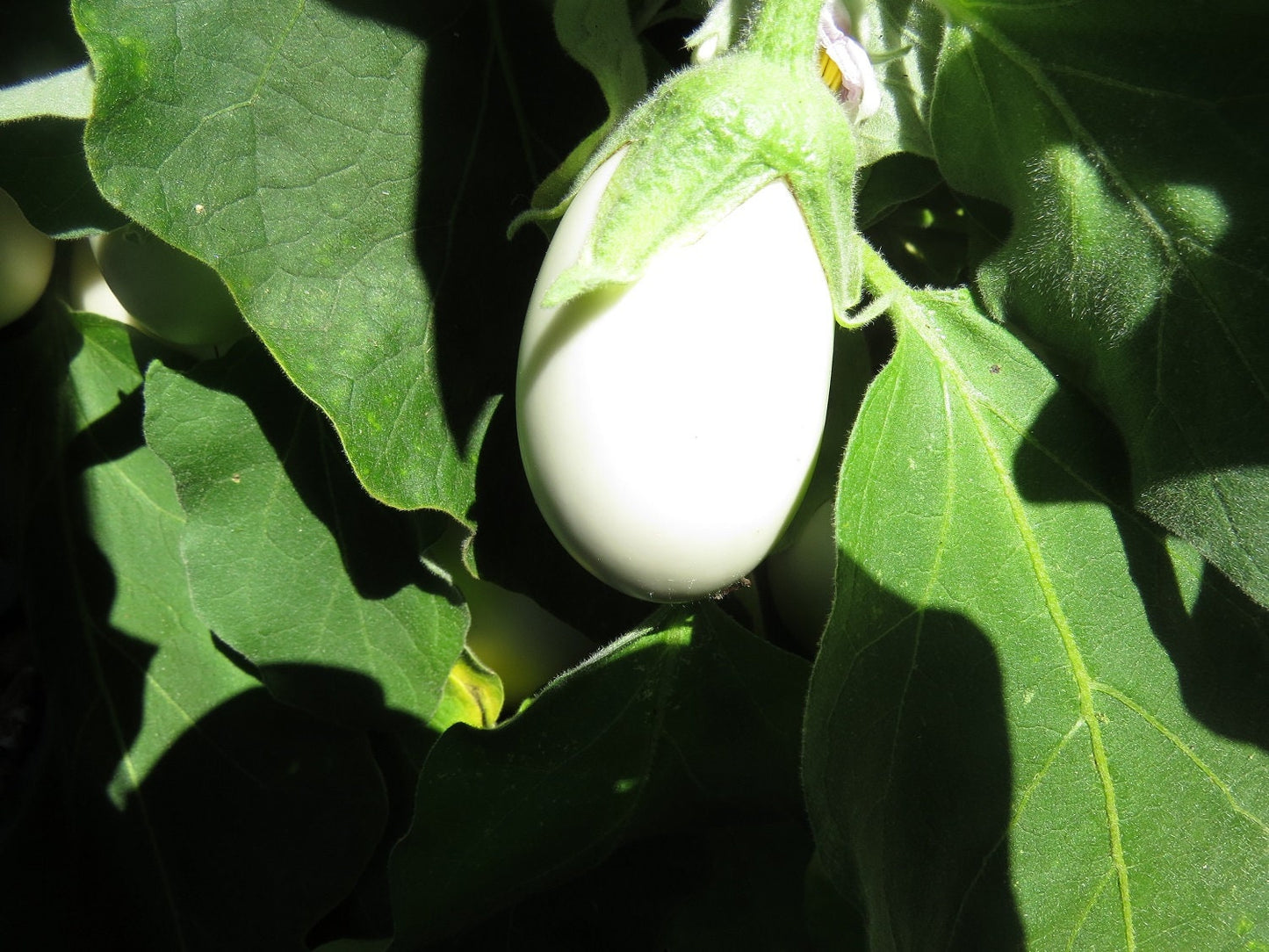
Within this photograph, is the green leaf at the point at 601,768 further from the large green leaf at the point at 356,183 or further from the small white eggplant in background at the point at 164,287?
the small white eggplant in background at the point at 164,287

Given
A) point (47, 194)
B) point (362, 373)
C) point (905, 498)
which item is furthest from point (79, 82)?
point (905, 498)

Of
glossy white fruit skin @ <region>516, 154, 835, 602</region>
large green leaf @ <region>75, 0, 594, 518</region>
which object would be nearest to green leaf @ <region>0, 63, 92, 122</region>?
large green leaf @ <region>75, 0, 594, 518</region>

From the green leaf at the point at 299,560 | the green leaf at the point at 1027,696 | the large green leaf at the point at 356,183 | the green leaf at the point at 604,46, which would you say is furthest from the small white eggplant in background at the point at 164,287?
the green leaf at the point at 1027,696

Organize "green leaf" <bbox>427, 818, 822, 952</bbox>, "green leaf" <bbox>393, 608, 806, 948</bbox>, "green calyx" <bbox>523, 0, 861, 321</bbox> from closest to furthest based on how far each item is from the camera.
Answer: "green calyx" <bbox>523, 0, 861, 321</bbox>
"green leaf" <bbox>393, 608, 806, 948</bbox>
"green leaf" <bbox>427, 818, 822, 952</bbox>

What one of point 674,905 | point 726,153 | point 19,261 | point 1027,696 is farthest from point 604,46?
point 674,905

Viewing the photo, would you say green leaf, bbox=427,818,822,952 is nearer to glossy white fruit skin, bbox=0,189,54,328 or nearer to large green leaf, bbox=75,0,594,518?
large green leaf, bbox=75,0,594,518

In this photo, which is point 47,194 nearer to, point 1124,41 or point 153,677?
point 153,677
